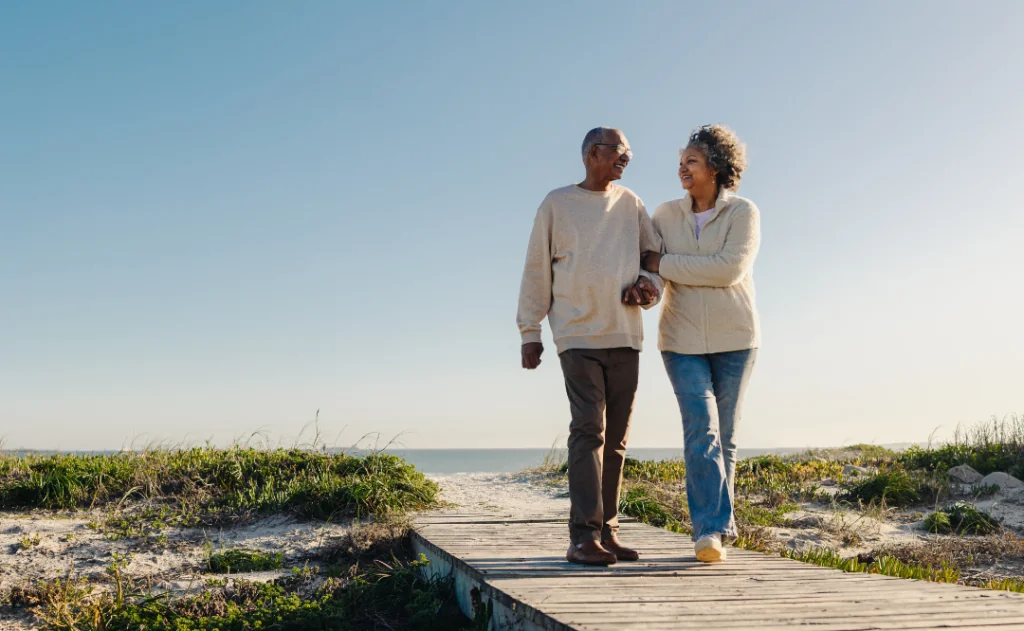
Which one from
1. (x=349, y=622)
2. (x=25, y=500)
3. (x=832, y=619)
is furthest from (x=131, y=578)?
(x=832, y=619)

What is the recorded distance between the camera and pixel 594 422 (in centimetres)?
464

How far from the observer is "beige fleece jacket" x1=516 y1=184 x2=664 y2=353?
470 cm

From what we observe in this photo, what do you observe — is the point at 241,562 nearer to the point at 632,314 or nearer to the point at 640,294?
the point at 632,314

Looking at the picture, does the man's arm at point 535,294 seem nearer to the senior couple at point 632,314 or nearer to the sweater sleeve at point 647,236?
the senior couple at point 632,314

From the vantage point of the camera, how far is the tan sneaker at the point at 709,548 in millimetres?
4652

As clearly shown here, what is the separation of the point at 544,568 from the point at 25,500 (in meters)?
5.73

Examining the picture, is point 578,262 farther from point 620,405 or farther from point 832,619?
point 832,619

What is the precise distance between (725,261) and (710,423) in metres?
0.95

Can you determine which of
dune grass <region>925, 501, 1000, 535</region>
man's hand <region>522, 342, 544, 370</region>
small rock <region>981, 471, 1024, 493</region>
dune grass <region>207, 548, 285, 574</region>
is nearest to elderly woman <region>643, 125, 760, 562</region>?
man's hand <region>522, 342, 544, 370</region>

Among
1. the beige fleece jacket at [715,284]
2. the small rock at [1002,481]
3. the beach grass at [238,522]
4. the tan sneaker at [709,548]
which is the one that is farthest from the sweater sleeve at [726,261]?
the small rock at [1002,481]

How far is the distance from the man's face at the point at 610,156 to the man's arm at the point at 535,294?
369 millimetres

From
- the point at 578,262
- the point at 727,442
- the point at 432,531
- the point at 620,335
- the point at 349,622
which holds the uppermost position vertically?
the point at 578,262

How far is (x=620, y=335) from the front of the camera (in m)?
4.69

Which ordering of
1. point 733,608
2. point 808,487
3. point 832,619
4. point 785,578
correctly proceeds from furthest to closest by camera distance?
point 808,487
point 785,578
point 733,608
point 832,619
